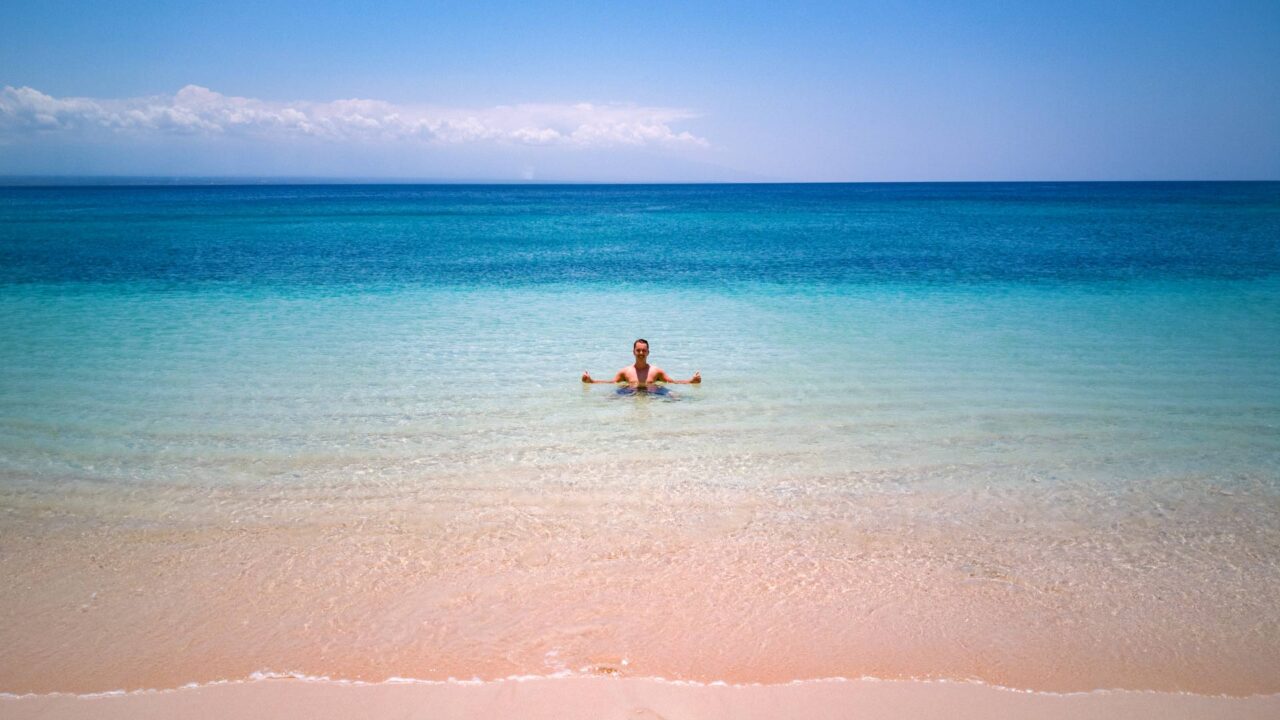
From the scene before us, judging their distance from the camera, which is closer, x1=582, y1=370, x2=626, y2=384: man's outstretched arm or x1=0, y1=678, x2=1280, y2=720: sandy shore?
x1=0, y1=678, x2=1280, y2=720: sandy shore

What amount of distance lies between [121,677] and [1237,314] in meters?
18.3

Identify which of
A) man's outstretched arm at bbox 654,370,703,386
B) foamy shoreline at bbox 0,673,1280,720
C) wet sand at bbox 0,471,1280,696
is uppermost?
man's outstretched arm at bbox 654,370,703,386

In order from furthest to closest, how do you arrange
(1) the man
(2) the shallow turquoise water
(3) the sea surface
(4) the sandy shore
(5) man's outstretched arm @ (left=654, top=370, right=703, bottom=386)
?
(5) man's outstretched arm @ (left=654, top=370, right=703, bottom=386), (1) the man, (2) the shallow turquoise water, (3) the sea surface, (4) the sandy shore

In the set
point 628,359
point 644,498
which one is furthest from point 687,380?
point 644,498

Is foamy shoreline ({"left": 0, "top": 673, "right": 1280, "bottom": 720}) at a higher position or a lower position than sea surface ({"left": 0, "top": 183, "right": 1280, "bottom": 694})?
lower

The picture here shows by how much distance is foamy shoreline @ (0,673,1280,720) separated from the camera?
359 centimetres

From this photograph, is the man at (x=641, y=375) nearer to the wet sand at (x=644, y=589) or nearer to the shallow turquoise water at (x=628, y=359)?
the shallow turquoise water at (x=628, y=359)

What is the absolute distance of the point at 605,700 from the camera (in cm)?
367

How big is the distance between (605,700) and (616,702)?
0.06m

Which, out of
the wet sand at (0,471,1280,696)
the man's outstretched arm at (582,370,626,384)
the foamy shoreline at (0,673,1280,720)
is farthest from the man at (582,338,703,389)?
the foamy shoreline at (0,673,1280,720)

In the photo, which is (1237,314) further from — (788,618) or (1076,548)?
(788,618)

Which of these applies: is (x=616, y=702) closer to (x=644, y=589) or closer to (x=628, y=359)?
(x=644, y=589)

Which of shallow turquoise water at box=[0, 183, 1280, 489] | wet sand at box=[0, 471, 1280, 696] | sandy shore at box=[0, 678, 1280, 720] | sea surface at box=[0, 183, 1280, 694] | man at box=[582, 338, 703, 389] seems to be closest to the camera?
sandy shore at box=[0, 678, 1280, 720]

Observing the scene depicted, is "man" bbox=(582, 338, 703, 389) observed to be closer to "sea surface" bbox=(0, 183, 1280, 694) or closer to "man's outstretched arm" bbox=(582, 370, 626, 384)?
"man's outstretched arm" bbox=(582, 370, 626, 384)
